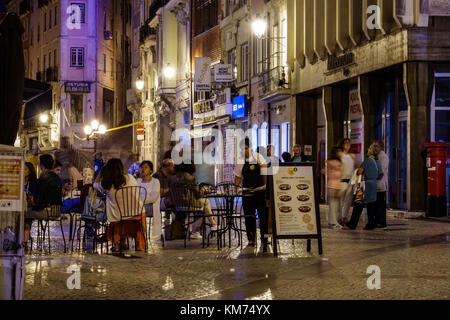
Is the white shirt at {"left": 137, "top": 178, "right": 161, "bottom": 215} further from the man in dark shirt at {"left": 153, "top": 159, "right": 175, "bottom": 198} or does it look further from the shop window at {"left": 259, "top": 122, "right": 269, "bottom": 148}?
the shop window at {"left": 259, "top": 122, "right": 269, "bottom": 148}

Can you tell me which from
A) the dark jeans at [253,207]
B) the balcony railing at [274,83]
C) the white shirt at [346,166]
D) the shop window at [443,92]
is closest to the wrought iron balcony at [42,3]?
the balcony railing at [274,83]

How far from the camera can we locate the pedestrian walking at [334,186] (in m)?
17.0

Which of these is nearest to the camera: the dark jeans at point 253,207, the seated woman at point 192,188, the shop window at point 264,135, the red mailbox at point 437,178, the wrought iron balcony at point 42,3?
the dark jeans at point 253,207

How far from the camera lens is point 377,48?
23484 millimetres

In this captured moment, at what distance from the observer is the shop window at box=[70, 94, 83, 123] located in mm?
61406

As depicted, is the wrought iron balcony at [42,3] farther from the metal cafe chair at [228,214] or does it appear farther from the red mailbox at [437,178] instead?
the metal cafe chair at [228,214]

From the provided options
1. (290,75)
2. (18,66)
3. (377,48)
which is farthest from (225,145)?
(18,66)

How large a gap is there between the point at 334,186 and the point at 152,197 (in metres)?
4.81

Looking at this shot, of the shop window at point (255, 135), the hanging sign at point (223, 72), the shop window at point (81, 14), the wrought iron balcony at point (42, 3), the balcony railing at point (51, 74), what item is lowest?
the shop window at point (255, 135)

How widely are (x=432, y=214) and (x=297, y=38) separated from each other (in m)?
11.3

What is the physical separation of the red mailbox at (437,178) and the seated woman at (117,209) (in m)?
10.0

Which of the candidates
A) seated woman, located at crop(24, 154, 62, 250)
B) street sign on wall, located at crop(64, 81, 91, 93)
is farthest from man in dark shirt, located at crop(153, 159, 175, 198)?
street sign on wall, located at crop(64, 81, 91, 93)

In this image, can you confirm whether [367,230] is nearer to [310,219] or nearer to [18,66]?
[310,219]

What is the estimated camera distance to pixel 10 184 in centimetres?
717
